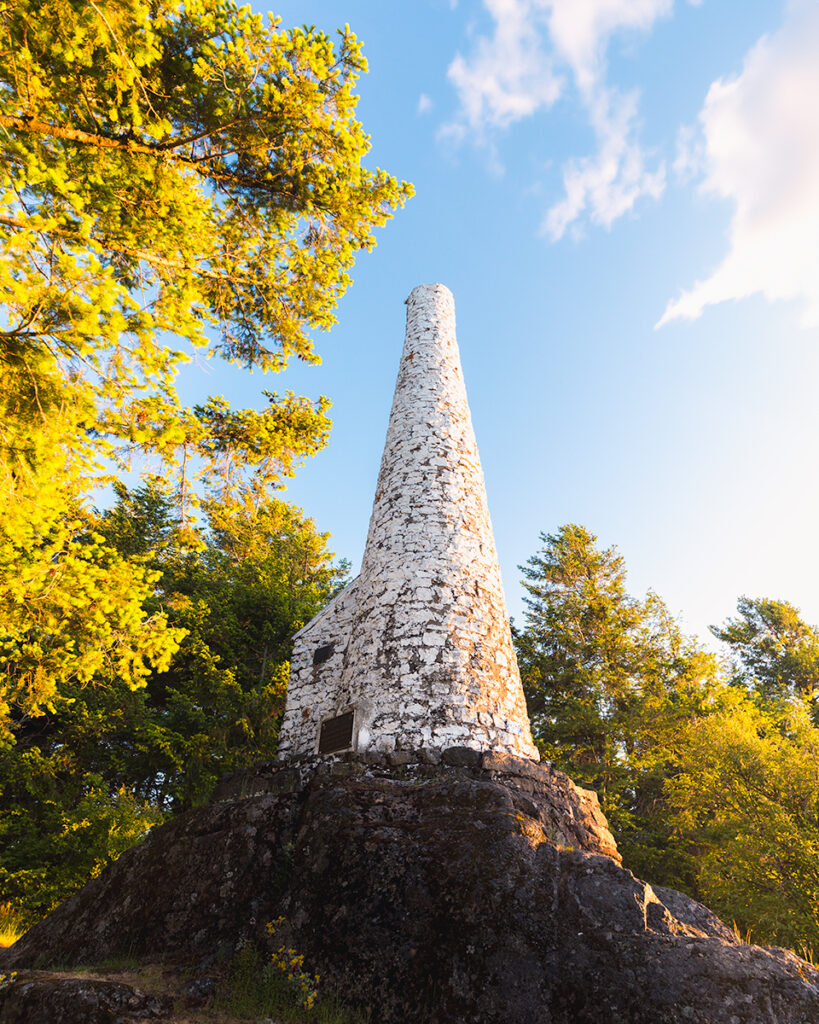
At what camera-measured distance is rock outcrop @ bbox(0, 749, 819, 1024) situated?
3.38 metres

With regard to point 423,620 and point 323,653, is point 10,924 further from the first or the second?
point 423,620

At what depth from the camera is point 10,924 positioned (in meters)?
9.70

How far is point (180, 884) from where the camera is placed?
5.13m

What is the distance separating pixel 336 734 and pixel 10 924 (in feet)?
28.2

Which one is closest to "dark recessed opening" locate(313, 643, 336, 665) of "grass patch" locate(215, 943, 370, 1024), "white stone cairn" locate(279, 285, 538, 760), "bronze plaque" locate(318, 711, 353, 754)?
"white stone cairn" locate(279, 285, 538, 760)

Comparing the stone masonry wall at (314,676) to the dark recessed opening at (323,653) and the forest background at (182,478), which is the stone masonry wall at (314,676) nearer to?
the dark recessed opening at (323,653)

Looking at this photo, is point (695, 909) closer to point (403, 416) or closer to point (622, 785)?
point (403, 416)

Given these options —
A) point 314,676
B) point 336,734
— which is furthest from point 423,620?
point 314,676

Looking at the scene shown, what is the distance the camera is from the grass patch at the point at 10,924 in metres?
9.11

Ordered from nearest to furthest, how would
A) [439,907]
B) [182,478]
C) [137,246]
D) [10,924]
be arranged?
1. [439,907]
2. [137,246]
3. [182,478]
4. [10,924]

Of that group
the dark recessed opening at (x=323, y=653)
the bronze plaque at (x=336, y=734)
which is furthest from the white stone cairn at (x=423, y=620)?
the bronze plaque at (x=336, y=734)

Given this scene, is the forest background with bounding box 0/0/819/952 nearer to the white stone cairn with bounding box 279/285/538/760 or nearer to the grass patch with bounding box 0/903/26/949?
the grass patch with bounding box 0/903/26/949

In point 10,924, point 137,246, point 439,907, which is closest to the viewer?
point 439,907

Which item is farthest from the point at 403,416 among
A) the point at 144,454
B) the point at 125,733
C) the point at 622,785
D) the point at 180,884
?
the point at 622,785
